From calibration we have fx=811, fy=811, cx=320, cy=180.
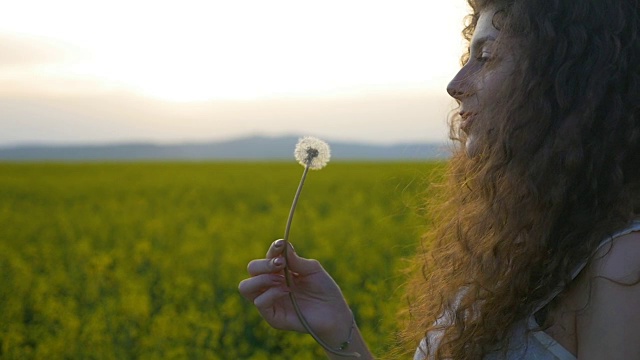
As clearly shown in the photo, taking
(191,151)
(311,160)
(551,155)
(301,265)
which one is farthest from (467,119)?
(191,151)

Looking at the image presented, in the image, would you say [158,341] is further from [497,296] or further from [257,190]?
[257,190]

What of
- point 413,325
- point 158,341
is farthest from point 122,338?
point 413,325

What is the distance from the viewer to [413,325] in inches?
76.1

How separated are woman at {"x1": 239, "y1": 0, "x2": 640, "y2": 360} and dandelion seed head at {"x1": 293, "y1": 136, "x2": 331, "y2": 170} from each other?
0.32 metres

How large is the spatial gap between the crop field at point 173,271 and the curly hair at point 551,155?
0.77m

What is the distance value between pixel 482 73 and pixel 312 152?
0.44 metres

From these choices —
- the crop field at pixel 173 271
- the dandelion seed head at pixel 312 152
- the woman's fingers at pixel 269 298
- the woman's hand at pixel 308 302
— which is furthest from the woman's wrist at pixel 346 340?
the crop field at pixel 173 271

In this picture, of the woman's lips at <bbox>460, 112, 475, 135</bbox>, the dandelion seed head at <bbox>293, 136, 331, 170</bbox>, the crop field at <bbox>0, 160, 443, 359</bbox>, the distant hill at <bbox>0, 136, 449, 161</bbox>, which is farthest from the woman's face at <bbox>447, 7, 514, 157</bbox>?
the distant hill at <bbox>0, 136, 449, 161</bbox>

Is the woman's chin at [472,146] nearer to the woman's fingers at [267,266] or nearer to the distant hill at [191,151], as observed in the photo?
the woman's fingers at [267,266]

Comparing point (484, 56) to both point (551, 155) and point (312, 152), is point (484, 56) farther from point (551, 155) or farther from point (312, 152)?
point (312, 152)

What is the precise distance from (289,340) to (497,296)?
11.1 feet

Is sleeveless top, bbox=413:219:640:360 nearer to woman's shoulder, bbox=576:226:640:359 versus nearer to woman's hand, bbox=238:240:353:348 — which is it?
woman's shoulder, bbox=576:226:640:359

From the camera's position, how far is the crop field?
15.4ft

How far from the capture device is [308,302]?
68.8 inches
